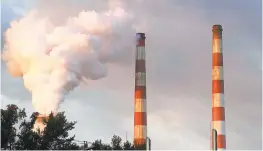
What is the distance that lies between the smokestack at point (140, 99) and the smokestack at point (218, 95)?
5.15m

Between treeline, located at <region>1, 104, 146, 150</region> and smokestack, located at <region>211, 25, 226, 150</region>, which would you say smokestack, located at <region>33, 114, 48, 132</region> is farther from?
smokestack, located at <region>211, 25, 226, 150</region>

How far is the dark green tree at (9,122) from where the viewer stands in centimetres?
2853

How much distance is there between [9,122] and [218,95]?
16458 millimetres

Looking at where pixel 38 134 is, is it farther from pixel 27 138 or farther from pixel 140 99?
pixel 140 99

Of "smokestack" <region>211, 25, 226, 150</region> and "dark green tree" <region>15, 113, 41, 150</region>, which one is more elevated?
"smokestack" <region>211, 25, 226, 150</region>

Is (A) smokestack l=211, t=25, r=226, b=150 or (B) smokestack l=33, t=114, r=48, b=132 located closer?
(B) smokestack l=33, t=114, r=48, b=132

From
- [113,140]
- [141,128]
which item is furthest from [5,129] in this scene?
[141,128]

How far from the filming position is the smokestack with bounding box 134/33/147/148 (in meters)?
39.5

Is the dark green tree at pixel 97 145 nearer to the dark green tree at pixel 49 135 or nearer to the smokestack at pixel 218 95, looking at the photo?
the dark green tree at pixel 49 135

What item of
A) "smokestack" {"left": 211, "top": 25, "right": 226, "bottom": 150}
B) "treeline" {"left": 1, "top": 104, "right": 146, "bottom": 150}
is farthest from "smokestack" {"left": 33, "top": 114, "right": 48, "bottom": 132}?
"smokestack" {"left": 211, "top": 25, "right": 226, "bottom": 150}

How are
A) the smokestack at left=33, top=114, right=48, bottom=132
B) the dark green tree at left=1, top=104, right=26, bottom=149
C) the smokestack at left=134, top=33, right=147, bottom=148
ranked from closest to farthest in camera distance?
the dark green tree at left=1, top=104, right=26, bottom=149, the smokestack at left=33, top=114, right=48, bottom=132, the smokestack at left=134, top=33, right=147, bottom=148

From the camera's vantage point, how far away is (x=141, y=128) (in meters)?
39.5

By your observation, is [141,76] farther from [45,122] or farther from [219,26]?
[45,122]

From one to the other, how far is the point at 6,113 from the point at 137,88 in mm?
12749
